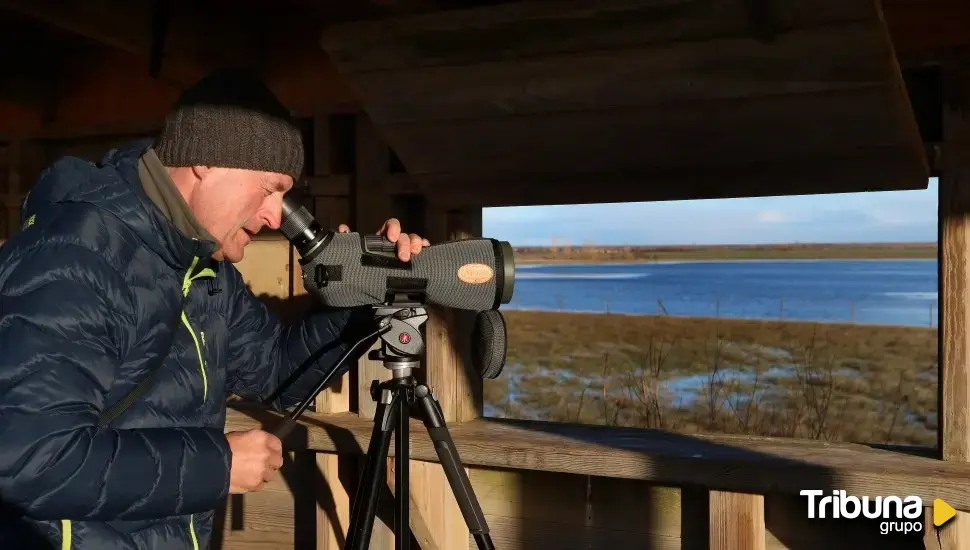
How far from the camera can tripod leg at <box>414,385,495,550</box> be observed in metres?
1.95

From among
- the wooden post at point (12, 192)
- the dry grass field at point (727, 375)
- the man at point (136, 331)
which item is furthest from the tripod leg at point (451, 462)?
the dry grass field at point (727, 375)

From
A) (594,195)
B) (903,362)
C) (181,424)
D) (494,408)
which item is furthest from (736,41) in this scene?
(903,362)

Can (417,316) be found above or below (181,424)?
above

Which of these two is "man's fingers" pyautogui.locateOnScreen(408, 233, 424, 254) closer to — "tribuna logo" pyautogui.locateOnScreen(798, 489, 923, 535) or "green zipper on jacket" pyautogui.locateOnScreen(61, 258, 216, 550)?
"green zipper on jacket" pyautogui.locateOnScreen(61, 258, 216, 550)

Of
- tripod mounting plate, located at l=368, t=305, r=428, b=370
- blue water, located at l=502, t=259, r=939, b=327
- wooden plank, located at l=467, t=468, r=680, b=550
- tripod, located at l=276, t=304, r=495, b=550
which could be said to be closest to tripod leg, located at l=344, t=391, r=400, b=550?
tripod, located at l=276, t=304, r=495, b=550

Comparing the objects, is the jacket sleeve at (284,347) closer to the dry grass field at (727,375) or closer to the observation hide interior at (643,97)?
the observation hide interior at (643,97)

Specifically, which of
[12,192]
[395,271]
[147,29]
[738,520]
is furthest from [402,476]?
[12,192]

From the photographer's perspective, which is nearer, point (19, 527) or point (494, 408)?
point (19, 527)

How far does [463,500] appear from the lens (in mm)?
1981

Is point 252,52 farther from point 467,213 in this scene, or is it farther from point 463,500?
point 463,500

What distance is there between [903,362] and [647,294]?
28.9m

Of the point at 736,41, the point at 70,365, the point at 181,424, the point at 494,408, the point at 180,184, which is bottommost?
the point at 494,408

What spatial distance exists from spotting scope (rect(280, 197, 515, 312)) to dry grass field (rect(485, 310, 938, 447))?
3809 millimetres

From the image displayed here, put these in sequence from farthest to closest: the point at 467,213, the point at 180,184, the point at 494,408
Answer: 1. the point at 494,408
2. the point at 467,213
3. the point at 180,184
